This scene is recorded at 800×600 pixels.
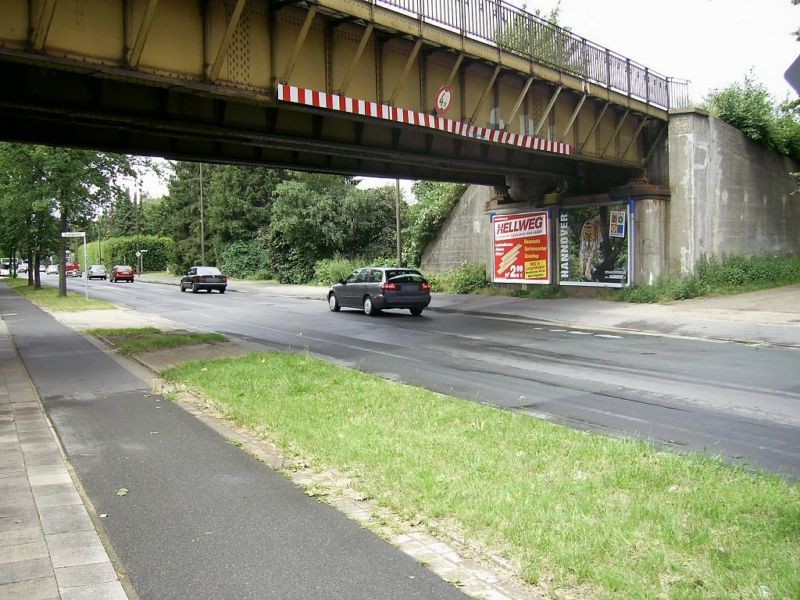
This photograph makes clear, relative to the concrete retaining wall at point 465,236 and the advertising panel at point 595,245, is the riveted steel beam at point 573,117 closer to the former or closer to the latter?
the advertising panel at point 595,245

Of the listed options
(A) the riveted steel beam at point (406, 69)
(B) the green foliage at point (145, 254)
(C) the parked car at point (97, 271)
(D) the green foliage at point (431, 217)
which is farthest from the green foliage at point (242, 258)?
(A) the riveted steel beam at point (406, 69)

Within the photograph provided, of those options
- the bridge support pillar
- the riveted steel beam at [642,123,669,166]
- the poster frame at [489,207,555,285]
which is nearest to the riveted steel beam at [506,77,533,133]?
the bridge support pillar

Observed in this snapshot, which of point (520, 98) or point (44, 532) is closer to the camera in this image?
point (44, 532)

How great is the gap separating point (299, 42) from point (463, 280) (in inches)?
734

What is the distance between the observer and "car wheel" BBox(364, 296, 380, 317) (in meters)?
22.1

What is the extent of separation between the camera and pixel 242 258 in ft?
188

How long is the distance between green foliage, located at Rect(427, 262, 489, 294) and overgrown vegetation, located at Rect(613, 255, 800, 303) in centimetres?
718

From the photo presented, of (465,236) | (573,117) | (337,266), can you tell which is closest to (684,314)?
(573,117)

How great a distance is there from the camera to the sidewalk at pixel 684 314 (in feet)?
51.1

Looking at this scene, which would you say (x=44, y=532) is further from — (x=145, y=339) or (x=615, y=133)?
(x=615, y=133)

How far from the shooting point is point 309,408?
24.9ft

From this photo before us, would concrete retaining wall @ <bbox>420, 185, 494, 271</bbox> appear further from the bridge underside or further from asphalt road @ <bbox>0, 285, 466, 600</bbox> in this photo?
asphalt road @ <bbox>0, 285, 466, 600</bbox>

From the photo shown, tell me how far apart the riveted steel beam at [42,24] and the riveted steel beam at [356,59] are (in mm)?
5386

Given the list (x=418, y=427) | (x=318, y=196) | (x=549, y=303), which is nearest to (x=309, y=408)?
(x=418, y=427)
